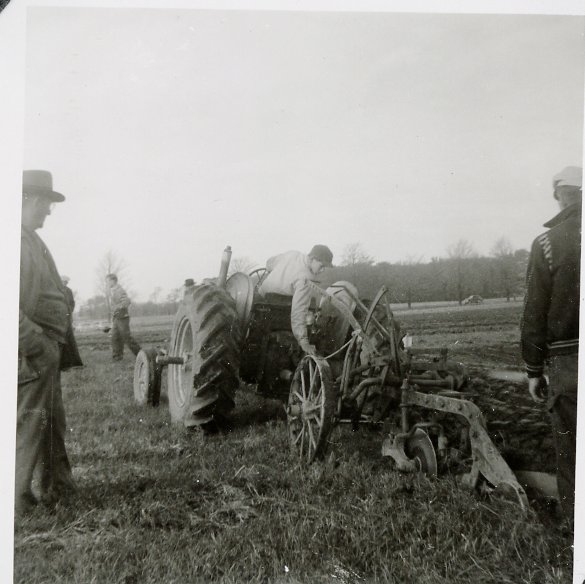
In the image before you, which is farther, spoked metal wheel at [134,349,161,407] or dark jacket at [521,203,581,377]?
spoked metal wheel at [134,349,161,407]

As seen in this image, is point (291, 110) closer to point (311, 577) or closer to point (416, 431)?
point (416, 431)

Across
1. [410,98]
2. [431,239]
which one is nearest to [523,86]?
[410,98]

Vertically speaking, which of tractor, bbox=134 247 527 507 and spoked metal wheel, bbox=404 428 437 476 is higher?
tractor, bbox=134 247 527 507

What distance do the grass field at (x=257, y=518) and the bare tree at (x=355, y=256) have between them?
768 millimetres

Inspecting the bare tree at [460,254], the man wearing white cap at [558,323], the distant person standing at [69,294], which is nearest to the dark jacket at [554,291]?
the man wearing white cap at [558,323]

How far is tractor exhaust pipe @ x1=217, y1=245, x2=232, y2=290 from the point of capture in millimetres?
2940

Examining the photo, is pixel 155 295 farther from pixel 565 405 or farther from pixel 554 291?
pixel 565 405

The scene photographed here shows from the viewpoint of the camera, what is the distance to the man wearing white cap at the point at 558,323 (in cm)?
279

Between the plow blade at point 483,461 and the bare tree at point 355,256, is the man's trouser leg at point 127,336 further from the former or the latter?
the plow blade at point 483,461

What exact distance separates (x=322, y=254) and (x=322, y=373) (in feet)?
2.26

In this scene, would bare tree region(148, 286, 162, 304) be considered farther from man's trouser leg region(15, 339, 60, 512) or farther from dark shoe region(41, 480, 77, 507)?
dark shoe region(41, 480, 77, 507)

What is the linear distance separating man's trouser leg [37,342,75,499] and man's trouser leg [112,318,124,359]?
38 cm

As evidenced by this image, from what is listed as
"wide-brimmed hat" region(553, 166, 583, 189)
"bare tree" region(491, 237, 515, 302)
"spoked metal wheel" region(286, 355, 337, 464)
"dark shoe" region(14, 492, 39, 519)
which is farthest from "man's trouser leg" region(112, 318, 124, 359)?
"wide-brimmed hat" region(553, 166, 583, 189)

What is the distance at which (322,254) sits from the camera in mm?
2918
